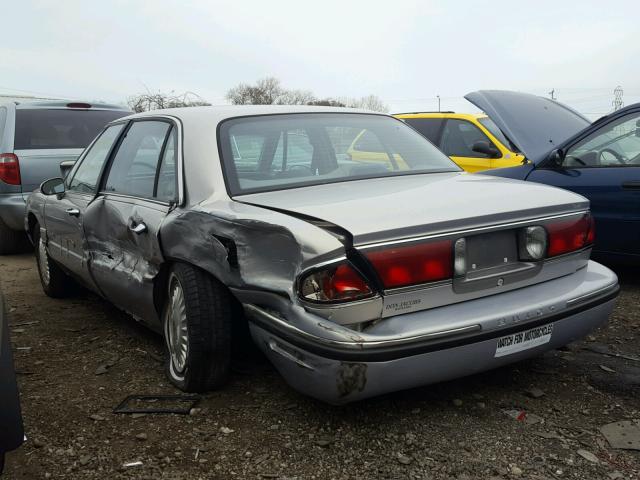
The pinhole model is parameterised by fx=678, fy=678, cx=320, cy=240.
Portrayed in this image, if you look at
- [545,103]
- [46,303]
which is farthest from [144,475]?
[545,103]

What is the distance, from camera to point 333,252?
99.4 inches

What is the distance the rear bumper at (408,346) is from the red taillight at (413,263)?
0.14m

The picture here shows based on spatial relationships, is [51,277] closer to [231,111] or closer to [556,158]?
[231,111]

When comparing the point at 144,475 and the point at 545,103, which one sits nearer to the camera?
the point at 144,475

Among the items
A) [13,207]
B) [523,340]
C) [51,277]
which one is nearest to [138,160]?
[51,277]

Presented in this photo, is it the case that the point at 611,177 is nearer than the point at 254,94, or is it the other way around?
the point at 611,177

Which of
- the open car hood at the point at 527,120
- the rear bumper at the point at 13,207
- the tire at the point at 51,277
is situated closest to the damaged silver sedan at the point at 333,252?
the tire at the point at 51,277

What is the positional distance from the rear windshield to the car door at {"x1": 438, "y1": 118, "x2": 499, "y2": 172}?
161 inches

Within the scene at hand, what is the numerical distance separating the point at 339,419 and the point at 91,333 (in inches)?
86.0

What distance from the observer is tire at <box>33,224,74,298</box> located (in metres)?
5.27

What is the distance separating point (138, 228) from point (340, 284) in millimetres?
1471

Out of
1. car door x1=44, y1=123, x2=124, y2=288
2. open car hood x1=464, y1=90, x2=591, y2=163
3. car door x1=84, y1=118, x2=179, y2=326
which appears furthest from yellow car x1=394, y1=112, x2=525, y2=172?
car door x1=84, y1=118, x2=179, y2=326

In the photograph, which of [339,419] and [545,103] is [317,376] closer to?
[339,419]

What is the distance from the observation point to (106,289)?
13.6 feet
